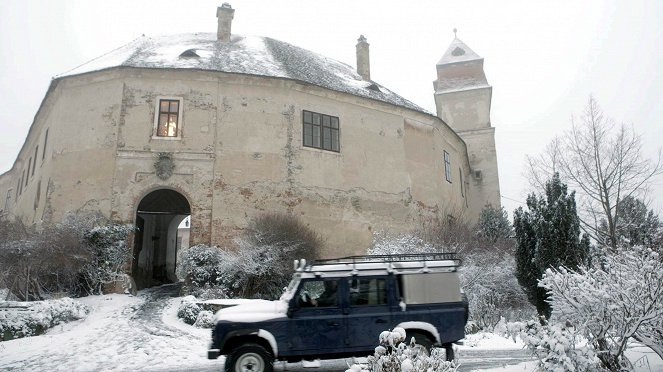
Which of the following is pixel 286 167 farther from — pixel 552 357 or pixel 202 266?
pixel 552 357

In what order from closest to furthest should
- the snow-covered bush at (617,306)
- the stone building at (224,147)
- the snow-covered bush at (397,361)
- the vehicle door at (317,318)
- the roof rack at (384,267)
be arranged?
the snow-covered bush at (397,361)
the snow-covered bush at (617,306)
the vehicle door at (317,318)
the roof rack at (384,267)
the stone building at (224,147)

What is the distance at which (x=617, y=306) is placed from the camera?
6449mm

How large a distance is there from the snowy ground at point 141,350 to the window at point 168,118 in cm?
843

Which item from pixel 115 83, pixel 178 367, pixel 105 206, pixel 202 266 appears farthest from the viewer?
pixel 115 83

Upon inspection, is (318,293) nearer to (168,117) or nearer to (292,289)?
(292,289)

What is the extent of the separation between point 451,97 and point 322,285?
115 ft

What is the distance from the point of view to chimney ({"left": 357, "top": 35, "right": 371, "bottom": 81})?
2923 cm

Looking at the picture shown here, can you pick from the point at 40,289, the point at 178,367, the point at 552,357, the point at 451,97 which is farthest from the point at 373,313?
the point at 451,97

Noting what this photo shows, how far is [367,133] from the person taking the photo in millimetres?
23812

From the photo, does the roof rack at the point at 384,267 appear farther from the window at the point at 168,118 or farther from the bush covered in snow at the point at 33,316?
the window at the point at 168,118

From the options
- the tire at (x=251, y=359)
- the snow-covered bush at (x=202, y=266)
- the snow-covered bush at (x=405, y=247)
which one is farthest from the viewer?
the snow-covered bush at (x=405, y=247)

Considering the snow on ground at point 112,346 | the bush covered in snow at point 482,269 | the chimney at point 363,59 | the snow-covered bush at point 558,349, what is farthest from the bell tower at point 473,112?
the snow-covered bush at point 558,349

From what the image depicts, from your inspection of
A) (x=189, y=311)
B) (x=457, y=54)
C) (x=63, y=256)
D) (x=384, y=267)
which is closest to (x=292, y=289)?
(x=384, y=267)

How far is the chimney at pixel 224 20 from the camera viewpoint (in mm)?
25859
